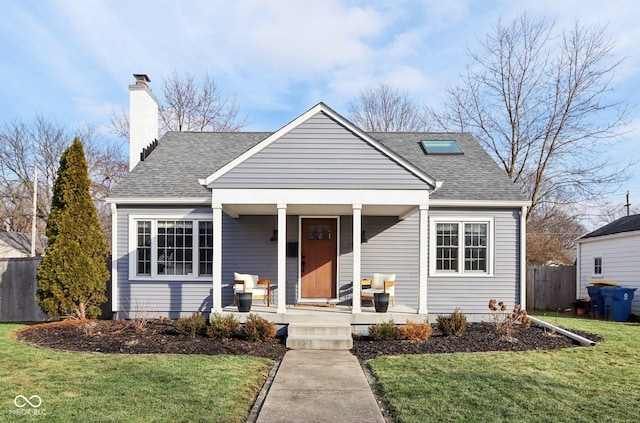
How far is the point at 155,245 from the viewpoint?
11.0 metres

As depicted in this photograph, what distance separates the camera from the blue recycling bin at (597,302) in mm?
13582

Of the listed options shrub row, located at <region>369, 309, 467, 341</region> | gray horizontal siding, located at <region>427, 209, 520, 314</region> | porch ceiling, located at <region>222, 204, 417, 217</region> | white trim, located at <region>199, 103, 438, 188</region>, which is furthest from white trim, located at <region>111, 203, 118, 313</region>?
gray horizontal siding, located at <region>427, 209, 520, 314</region>

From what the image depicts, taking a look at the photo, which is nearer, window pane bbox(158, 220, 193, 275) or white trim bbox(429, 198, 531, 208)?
white trim bbox(429, 198, 531, 208)

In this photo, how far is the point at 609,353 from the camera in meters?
7.81

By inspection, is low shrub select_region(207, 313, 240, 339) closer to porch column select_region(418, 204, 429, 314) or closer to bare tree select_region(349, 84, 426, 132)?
porch column select_region(418, 204, 429, 314)


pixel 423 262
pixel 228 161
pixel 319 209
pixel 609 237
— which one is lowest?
pixel 423 262

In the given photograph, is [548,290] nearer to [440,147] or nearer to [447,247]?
[440,147]

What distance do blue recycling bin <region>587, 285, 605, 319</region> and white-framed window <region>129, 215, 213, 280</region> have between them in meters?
11.6

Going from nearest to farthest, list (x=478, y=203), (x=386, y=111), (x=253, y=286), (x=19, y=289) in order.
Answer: (x=253, y=286), (x=478, y=203), (x=19, y=289), (x=386, y=111)

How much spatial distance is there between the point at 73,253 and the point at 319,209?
589cm

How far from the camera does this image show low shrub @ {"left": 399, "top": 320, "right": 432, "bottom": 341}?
28.0 ft

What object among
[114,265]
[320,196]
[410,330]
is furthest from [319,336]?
[114,265]

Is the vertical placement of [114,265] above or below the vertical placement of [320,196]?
below

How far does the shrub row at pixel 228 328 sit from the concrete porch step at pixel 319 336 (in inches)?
17.5
